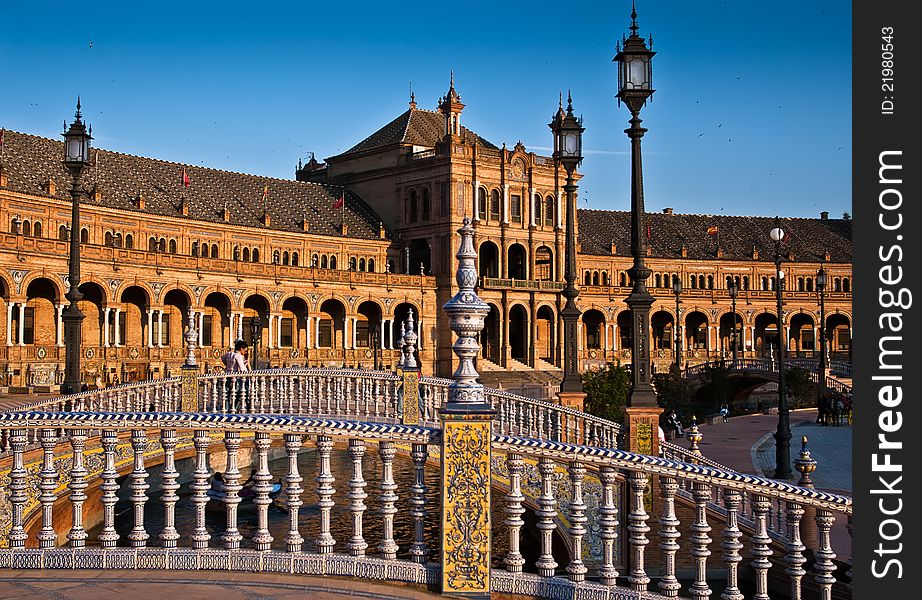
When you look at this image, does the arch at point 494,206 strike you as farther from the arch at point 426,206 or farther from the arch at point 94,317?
the arch at point 94,317

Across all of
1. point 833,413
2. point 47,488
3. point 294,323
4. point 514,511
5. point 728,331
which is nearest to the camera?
point 514,511

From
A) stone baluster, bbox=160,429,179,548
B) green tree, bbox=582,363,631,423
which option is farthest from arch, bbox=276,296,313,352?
stone baluster, bbox=160,429,179,548

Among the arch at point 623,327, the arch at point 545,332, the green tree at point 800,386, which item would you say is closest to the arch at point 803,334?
the arch at point 623,327

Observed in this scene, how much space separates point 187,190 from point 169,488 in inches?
2233

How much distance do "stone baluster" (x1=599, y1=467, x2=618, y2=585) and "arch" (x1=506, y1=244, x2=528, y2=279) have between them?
6517cm

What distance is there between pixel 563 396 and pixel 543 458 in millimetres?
13604

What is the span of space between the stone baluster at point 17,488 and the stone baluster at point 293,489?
203cm

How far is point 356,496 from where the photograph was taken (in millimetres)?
7668

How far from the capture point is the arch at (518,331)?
2800 inches

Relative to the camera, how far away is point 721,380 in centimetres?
5797

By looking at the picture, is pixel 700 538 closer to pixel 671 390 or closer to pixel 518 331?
pixel 671 390

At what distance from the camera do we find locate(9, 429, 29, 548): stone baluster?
7977mm

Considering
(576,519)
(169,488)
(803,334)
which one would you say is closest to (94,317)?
(169,488)
